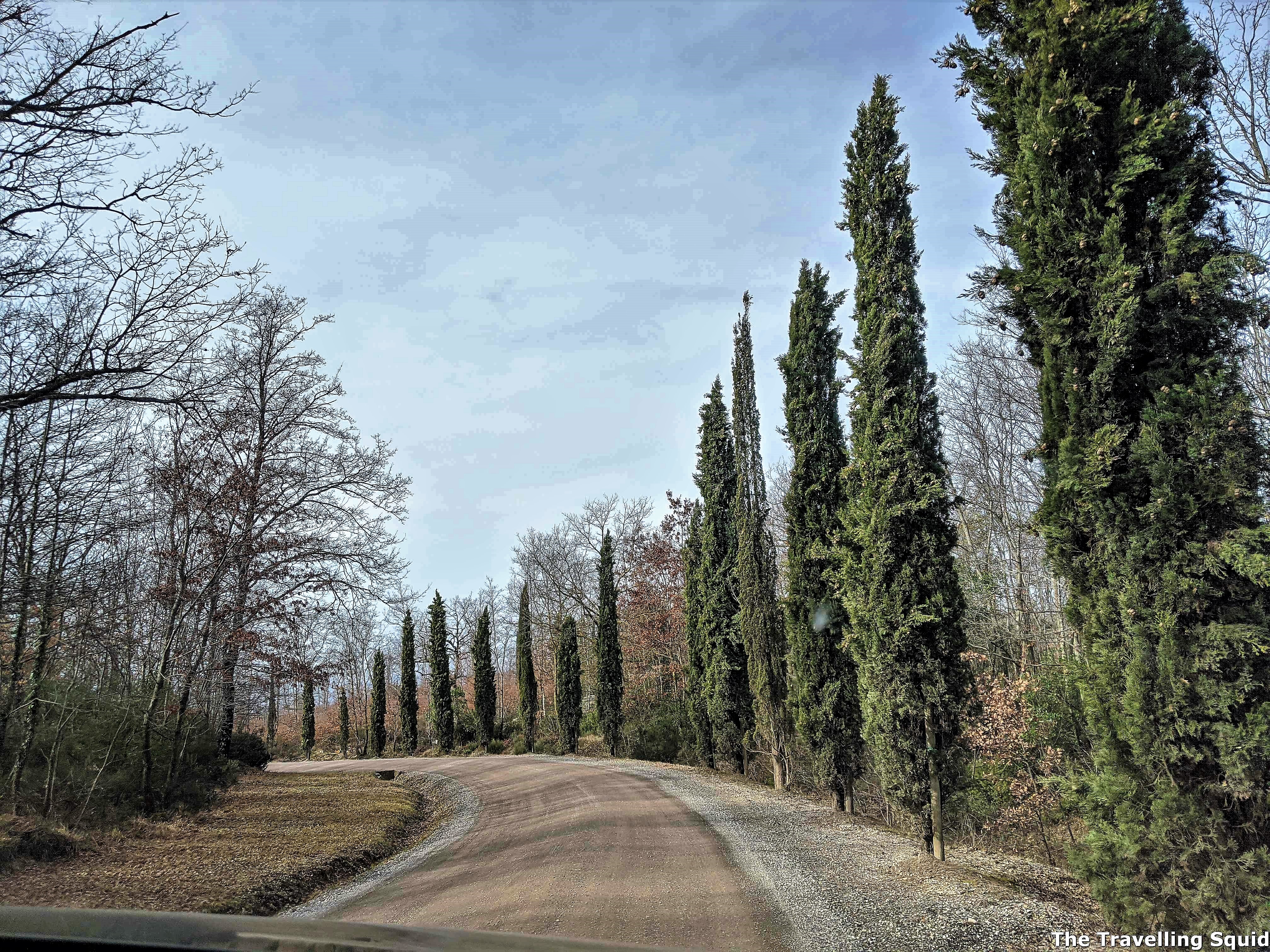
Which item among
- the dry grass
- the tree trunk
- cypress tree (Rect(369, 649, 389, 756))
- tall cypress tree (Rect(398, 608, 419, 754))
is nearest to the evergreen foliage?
cypress tree (Rect(369, 649, 389, 756))

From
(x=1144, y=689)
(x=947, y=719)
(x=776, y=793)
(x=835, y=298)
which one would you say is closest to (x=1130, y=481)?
(x=1144, y=689)

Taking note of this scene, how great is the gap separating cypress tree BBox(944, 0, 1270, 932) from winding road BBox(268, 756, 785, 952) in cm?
304

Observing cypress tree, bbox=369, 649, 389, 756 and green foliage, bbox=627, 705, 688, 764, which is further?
cypress tree, bbox=369, 649, 389, 756

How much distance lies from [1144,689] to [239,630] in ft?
46.8

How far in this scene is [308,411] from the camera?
664 inches

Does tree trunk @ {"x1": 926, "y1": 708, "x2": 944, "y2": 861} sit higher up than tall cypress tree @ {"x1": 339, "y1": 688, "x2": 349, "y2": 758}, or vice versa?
tree trunk @ {"x1": 926, "y1": 708, "x2": 944, "y2": 861}

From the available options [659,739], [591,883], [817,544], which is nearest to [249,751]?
[659,739]

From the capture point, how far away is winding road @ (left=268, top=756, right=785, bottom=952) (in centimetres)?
624

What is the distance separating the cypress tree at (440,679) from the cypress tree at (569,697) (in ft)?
34.9

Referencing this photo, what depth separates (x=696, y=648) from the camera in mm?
19562

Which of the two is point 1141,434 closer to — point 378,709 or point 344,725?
point 378,709

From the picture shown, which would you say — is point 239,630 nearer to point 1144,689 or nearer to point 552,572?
point 1144,689

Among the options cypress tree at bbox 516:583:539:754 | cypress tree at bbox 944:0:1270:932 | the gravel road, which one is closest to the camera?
cypress tree at bbox 944:0:1270:932

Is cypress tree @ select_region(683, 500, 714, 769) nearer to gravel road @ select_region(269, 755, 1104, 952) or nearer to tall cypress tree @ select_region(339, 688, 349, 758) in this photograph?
gravel road @ select_region(269, 755, 1104, 952)
